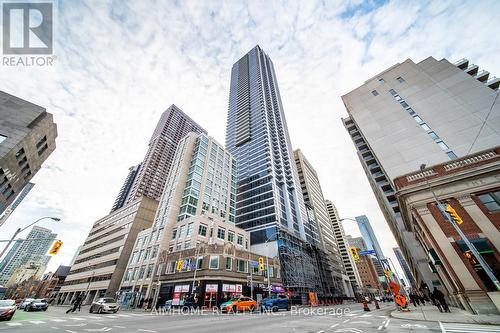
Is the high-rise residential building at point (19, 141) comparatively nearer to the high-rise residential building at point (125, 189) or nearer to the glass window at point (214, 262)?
the glass window at point (214, 262)

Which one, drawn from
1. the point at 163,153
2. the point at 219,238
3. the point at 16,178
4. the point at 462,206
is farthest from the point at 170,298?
the point at 163,153

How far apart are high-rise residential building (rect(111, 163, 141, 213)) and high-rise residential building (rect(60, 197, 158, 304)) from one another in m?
→ 41.8

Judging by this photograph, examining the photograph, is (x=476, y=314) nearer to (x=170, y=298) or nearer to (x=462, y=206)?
(x=462, y=206)

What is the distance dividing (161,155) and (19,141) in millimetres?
73436

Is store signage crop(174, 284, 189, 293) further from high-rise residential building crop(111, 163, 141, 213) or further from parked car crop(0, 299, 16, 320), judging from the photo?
high-rise residential building crop(111, 163, 141, 213)

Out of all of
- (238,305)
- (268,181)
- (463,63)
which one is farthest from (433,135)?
(268,181)

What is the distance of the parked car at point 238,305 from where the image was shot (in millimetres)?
20672

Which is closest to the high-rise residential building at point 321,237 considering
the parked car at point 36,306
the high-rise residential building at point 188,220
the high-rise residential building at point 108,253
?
the high-rise residential building at point 188,220

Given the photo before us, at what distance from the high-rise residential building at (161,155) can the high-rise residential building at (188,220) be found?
47.7 metres

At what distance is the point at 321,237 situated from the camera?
88.8 metres

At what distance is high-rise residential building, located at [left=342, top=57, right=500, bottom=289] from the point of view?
34156 millimetres

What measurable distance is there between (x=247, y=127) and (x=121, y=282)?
254 ft

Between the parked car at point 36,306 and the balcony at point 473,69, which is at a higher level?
the balcony at point 473,69

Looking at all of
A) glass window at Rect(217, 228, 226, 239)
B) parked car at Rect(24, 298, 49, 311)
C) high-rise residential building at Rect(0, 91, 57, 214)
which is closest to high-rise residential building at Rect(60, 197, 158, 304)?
high-rise residential building at Rect(0, 91, 57, 214)
